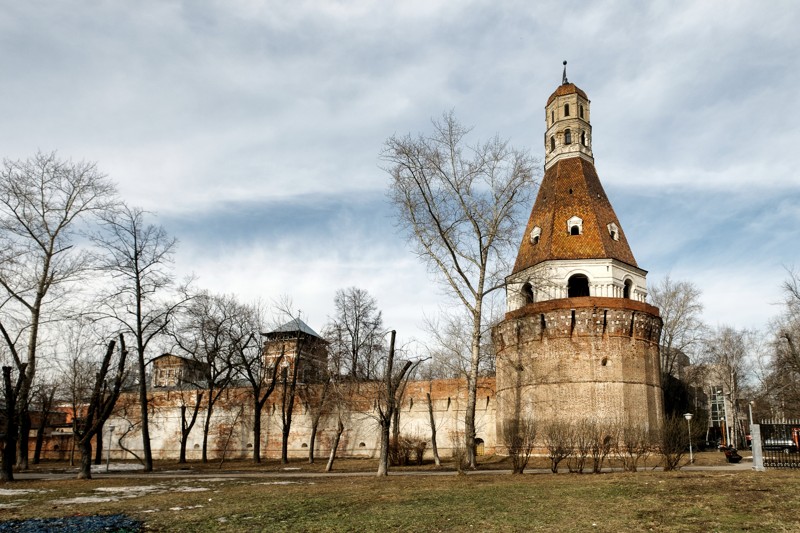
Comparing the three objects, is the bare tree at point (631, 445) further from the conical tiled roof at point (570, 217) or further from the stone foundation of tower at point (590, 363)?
the conical tiled roof at point (570, 217)

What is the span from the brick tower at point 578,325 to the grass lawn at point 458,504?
10.7 meters

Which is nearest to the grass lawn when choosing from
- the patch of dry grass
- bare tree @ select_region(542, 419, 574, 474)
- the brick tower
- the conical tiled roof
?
the patch of dry grass

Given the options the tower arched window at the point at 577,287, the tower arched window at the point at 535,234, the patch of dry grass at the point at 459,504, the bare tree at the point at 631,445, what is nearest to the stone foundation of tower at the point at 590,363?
the bare tree at the point at 631,445

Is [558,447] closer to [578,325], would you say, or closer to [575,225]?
[578,325]

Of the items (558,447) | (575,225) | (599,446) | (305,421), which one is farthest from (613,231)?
(305,421)

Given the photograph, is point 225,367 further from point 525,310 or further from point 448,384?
point 525,310

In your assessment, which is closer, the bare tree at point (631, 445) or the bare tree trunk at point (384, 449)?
the bare tree trunk at point (384, 449)

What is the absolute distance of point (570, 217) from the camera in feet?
94.7

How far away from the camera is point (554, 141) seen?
1278 inches

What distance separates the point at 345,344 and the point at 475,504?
2229 cm

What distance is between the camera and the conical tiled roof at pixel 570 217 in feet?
91.1

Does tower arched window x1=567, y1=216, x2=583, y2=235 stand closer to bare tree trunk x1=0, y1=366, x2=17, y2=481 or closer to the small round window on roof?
the small round window on roof

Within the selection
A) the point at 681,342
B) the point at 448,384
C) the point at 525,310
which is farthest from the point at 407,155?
the point at 681,342

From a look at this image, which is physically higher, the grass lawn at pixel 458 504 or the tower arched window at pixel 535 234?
the tower arched window at pixel 535 234
